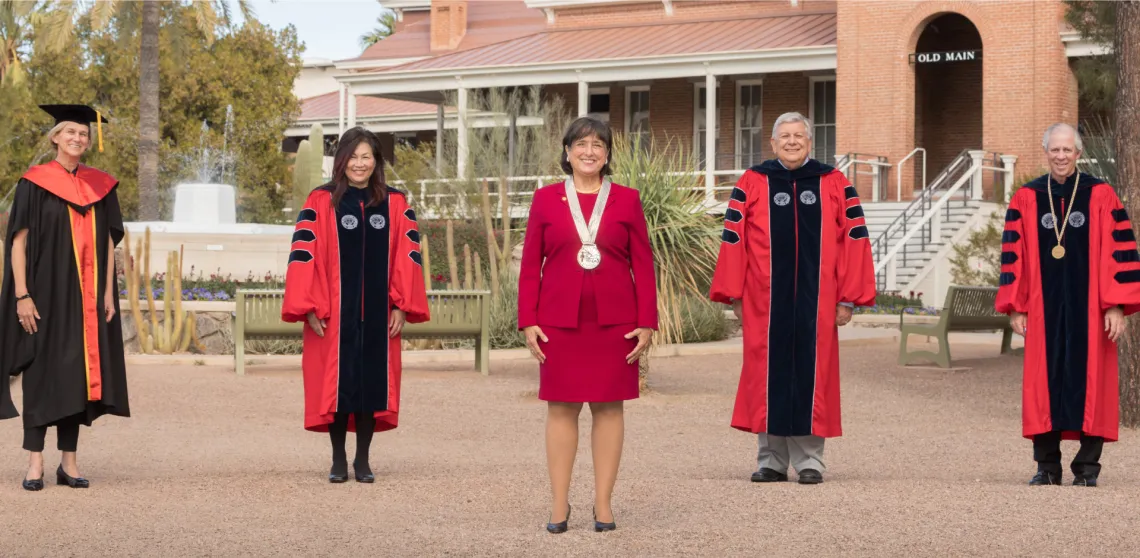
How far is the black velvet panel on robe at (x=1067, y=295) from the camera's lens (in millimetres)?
8031

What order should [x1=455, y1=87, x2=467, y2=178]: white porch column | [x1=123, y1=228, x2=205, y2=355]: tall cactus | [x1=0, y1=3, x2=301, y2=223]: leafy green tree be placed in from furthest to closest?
[x1=0, y1=3, x2=301, y2=223]: leafy green tree → [x1=455, y1=87, x2=467, y2=178]: white porch column → [x1=123, y1=228, x2=205, y2=355]: tall cactus

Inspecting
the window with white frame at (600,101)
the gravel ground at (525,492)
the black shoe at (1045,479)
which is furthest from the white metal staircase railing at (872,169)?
the black shoe at (1045,479)

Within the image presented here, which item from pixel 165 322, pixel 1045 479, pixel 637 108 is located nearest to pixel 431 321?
pixel 165 322

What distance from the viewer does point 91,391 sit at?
7828 mm

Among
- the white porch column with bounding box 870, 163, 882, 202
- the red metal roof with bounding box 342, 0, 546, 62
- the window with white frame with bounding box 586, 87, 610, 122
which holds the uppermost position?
the red metal roof with bounding box 342, 0, 546, 62

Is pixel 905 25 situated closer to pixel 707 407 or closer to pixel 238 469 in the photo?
pixel 707 407

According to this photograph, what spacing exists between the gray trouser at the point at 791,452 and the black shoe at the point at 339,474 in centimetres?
212

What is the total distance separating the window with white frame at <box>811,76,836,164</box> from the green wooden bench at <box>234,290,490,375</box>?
17751 mm

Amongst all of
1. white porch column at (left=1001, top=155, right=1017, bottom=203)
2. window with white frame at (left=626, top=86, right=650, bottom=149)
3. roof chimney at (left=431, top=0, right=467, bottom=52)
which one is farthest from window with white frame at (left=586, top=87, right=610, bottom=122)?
white porch column at (left=1001, top=155, right=1017, bottom=203)

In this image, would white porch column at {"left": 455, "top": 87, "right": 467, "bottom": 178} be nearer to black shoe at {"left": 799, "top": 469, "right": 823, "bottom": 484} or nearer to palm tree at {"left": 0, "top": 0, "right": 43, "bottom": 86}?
palm tree at {"left": 0, "top": 0, "right": 43, "bottom": 86}

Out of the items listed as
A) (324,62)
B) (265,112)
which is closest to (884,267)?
(265,112)

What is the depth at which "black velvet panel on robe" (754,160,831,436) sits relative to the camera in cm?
786

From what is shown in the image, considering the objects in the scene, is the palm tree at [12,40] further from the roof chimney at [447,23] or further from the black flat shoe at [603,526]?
the black flat shoe at [603,526]

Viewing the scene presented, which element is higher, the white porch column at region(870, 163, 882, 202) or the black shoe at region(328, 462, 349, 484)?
the white porch column at region(870, 163, 882, 202)
